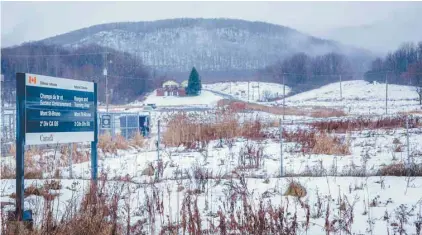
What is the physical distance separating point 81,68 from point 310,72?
50.6 meters

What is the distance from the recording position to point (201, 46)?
586ft

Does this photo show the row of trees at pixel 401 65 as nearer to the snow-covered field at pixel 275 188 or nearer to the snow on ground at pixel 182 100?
the snow on ground at pixel 182 100

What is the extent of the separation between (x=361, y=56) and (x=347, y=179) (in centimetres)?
13947

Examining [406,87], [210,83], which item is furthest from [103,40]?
[406,87]

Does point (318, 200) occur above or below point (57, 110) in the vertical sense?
below

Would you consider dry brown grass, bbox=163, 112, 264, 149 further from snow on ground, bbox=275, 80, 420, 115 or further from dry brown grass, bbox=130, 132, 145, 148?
snow on ground, bbox=275, 80, 420, 115

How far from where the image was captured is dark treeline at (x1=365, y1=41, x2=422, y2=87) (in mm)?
67000

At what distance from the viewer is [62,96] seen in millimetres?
6684

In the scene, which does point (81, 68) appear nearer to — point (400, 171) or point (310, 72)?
point (310, 72)

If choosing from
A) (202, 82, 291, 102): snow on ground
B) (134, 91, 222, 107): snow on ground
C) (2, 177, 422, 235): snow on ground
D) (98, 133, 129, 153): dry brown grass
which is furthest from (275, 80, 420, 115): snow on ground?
(2, 177, 422, 235): snow on ground

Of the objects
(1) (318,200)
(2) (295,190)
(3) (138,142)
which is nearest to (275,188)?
(2) (295,190)

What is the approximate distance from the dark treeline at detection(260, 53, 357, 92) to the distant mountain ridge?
82.1 ft

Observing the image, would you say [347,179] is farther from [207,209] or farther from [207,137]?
[207,137]

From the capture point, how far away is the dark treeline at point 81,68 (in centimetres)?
6800
